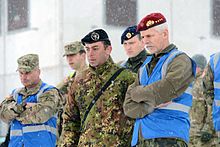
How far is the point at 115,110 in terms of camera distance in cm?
533

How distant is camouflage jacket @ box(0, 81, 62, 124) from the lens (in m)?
7.05

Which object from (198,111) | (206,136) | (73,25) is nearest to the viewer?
(206,136)

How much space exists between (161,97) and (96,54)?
2.84 ft

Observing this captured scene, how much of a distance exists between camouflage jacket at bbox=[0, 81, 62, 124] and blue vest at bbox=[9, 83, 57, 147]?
0.19ft

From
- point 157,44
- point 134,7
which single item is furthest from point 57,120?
point 134,7

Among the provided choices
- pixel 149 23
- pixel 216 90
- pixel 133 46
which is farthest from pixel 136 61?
pixel 149 23

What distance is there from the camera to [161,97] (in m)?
4.81

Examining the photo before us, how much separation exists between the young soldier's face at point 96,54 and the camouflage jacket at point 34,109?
1.74 meters

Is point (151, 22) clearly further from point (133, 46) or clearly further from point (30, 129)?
point (30, 129)

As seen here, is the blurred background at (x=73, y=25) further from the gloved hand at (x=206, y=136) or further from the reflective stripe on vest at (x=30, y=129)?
the gloved hand at (x=206, y=136)

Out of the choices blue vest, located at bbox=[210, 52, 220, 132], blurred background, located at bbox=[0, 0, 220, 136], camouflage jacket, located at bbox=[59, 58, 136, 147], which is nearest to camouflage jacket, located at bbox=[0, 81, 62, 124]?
camouflage jacket, located at bbox=[59, 58, 136, 147]

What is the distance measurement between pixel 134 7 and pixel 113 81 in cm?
1118

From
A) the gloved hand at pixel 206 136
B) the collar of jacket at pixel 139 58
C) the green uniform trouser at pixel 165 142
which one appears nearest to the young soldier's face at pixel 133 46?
the collar of jacket at pixel 139 58

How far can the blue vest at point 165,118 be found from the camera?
15.9ft
